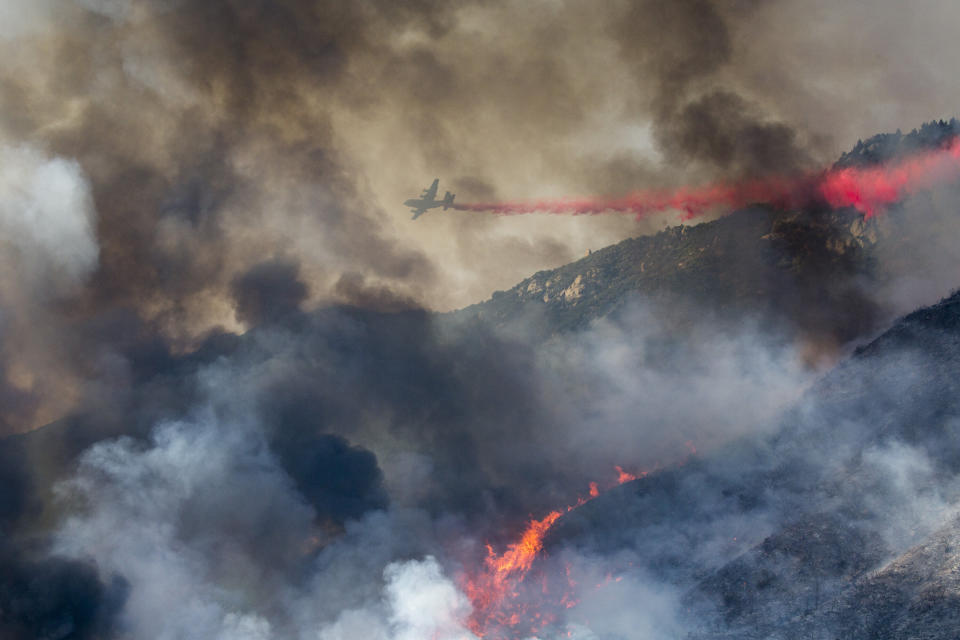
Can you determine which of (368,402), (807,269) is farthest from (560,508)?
(807,269)

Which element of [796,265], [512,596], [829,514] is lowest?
[829,514]

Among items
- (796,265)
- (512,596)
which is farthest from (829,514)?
(796,265)

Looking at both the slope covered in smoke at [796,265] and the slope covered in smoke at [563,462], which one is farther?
the slope covered in smoke at [796,265]

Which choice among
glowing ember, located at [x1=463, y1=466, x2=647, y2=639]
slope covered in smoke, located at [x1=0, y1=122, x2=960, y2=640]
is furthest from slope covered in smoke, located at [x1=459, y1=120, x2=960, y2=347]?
glowing ember, located at [x1=463, y1=466, x2=647, y2=639]

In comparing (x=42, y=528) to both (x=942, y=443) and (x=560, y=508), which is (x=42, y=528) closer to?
(x=560, y=508)

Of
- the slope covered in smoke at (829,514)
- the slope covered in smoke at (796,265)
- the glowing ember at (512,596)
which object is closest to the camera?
the slope covered in smoke at (829,514)

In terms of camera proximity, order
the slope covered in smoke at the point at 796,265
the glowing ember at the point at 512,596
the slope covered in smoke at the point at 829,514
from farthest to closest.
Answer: the slope covered in smoke at the point at 796,265
the glowing ember at the point at 512,596
the slope covered in smoke at the point at 829,514

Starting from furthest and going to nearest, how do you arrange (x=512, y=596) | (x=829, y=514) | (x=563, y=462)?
1. (x=563, y=462)
2. (x=512, y=596)
3. (x=829, y=514)

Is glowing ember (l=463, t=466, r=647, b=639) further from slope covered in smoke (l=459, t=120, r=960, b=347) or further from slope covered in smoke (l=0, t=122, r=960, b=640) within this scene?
slope covered in smoke (l=459, t=120, r=960, b=347)

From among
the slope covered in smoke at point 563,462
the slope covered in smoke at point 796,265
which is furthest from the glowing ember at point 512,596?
the slope covered in smoke at point 796,265

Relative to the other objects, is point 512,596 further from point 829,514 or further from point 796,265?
point 796,265

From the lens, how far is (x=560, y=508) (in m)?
85.0

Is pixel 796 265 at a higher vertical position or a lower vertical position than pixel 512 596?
higher

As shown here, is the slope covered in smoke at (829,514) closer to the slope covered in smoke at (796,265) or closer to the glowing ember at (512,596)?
the glowing ember at (512,596)
